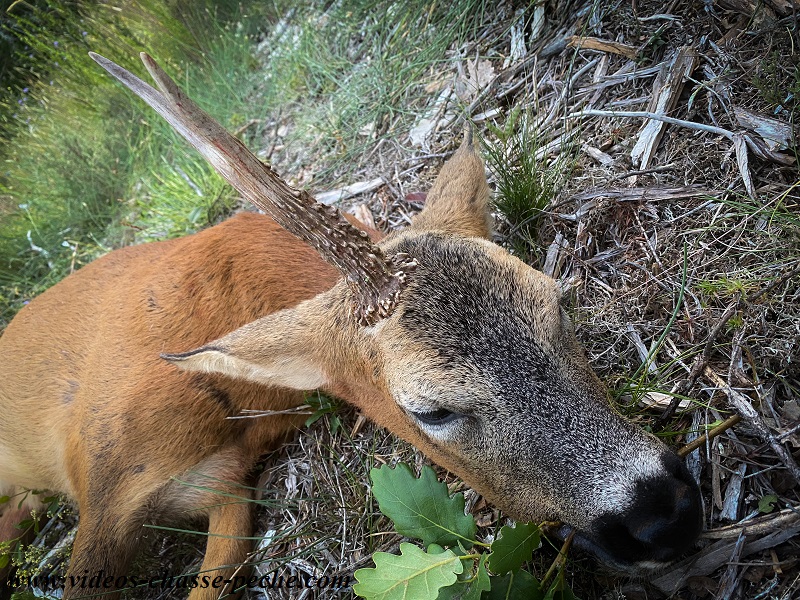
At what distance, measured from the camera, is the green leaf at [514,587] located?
6.89ft

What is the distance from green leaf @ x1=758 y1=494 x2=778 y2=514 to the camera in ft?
7.13

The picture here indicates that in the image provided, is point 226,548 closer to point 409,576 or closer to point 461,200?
point 409,576

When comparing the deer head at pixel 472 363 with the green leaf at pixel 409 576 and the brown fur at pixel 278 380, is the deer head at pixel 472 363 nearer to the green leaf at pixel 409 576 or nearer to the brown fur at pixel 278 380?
the brown fur at pixel 278 380

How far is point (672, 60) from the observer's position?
10.8 ft

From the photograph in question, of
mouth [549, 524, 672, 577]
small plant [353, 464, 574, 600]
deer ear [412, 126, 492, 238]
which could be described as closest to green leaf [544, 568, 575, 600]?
small plant [353, 464, 574, 600]

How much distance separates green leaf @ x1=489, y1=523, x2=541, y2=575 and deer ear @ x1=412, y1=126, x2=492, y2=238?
1.39 metres

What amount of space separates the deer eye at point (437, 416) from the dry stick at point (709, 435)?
3.05 ft

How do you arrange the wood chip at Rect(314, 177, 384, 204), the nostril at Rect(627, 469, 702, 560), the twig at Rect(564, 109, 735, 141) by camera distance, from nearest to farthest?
the nostril at Rect(627, 469, 702, 560) → the twig at Rect(564, 109, 735, 141) → the wood chip at Rect(314, 177, 384, 204)

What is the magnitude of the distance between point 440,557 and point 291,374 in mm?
1193

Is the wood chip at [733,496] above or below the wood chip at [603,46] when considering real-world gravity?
below

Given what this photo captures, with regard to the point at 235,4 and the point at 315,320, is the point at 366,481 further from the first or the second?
the point at 235,4

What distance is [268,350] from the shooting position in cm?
275

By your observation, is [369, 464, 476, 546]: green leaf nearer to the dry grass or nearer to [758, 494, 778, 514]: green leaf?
the dry grass

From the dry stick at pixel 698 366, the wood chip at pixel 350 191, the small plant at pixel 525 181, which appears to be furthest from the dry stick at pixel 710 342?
the wood chip at pixel 350 191
